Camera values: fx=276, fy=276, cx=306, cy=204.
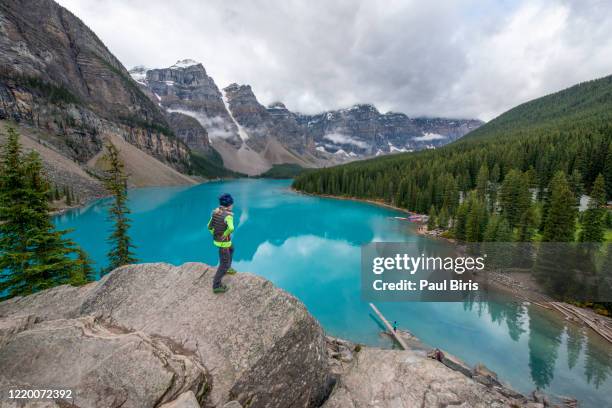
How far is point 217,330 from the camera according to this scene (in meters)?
7.16

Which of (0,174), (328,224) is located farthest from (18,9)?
(0,174)

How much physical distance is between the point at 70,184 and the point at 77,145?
60510 millimetres

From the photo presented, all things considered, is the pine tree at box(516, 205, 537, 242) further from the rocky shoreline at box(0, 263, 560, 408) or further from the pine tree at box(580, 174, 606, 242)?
the rocky shoreline at box(0, 263, 560, 408)

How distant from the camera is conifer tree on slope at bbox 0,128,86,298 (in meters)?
12.8

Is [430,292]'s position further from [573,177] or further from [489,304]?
[573,177]

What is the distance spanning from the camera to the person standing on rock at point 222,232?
7.86 metres

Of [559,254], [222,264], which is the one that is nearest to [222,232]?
[222,264]

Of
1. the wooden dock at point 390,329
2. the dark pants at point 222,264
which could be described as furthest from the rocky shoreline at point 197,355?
the wooden dock at point 390,329

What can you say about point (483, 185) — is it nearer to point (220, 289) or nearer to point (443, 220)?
point (443, 220)

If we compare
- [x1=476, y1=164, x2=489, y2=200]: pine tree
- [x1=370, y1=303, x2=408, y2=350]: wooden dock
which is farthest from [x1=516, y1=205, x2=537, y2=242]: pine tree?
[x1=476, y1=164, x2=489, y2=200]: pine tree

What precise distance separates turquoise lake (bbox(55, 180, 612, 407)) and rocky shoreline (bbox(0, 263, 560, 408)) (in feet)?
48.9

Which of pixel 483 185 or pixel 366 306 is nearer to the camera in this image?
pixel 366 306

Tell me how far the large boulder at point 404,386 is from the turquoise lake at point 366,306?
14.3 meters

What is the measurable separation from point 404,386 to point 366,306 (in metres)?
20.9
